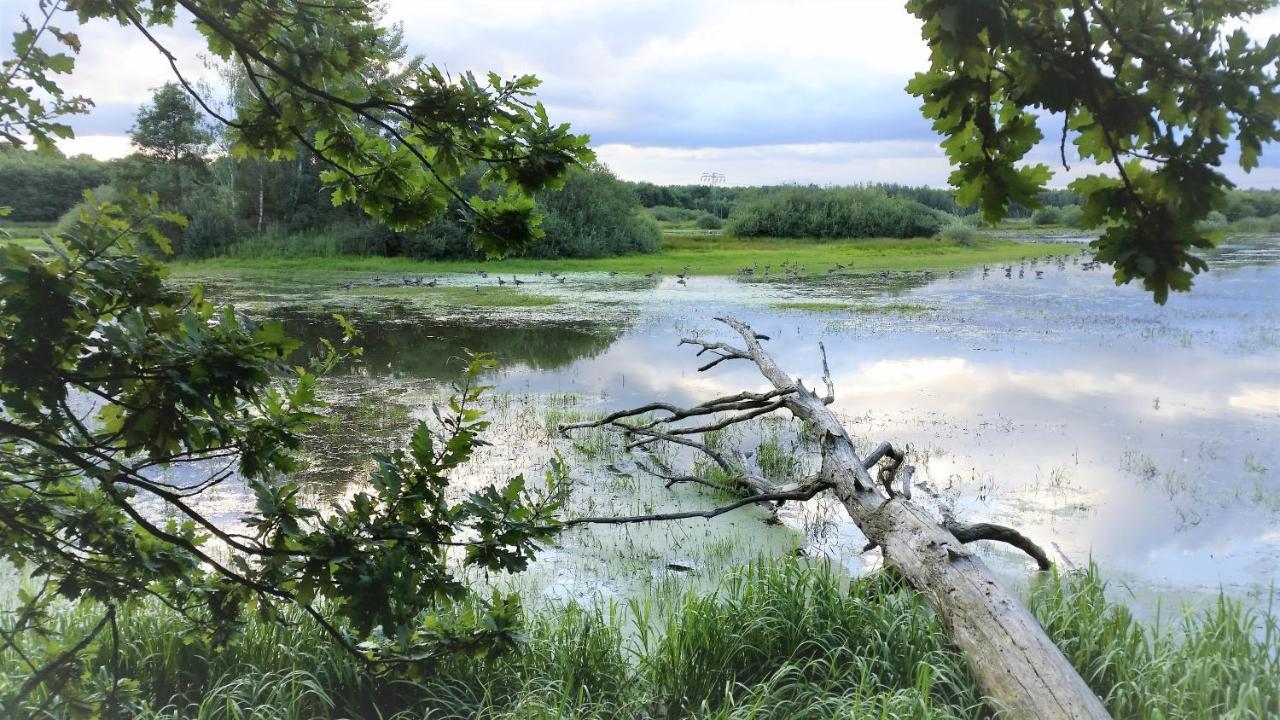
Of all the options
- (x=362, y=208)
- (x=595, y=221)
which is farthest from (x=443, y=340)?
(x=595, y=221)

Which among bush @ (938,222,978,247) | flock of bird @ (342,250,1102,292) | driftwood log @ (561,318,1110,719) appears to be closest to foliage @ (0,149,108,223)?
flock of bird @ (342,250,1102,292)

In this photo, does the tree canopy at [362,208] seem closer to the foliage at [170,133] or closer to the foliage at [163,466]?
the foliage at [163,466]

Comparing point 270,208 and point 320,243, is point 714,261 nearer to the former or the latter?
point 320,243

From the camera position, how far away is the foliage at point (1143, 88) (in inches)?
45.4

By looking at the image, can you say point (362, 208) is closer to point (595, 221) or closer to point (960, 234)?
point (595, 221)

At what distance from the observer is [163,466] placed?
2.05m

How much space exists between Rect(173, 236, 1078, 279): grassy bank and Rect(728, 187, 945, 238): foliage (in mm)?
2124

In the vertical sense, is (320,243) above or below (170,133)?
below

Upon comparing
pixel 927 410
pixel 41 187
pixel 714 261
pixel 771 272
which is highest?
pixel 41 187

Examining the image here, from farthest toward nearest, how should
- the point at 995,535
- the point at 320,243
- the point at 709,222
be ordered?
the point at 709,222, the point at 320,243, the point at 995,535

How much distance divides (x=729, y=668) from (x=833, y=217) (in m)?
38.1

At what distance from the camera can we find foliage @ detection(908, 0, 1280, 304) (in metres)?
1.15

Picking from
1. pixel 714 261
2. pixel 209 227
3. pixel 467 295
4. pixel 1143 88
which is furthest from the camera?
pixel 714 261

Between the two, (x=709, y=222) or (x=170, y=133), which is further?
(x=709, y=222)
